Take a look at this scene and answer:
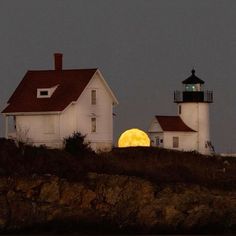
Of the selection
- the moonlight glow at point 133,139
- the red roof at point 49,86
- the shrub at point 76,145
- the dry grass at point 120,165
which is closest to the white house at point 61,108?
the red roof at point 49,86

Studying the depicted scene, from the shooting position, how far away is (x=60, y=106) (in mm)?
82312

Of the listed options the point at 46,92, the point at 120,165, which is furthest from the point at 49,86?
the point at 120,165

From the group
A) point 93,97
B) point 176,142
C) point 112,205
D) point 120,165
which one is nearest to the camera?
point 112,205

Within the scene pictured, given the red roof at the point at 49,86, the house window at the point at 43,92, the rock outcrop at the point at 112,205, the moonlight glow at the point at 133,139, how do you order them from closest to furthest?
the rock outcrop at the point at 112,205, the red roof at the point at 49,86, the house window at the point at 43,92, the moonlight glow at the point at 133,139

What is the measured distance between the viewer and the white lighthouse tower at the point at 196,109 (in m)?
92.6

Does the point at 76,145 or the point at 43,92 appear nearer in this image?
the point at 76,145

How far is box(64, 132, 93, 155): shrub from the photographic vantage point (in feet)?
250

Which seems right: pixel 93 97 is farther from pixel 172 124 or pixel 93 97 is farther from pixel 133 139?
pixel 172 124

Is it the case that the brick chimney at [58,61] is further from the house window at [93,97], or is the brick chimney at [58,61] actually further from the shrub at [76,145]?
the shrub at [76,145]

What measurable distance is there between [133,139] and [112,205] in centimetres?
2017

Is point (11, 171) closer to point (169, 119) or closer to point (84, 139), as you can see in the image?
point (84, 139)

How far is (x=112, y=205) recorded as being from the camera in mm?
68750

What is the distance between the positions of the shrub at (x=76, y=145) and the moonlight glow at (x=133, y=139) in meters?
9.22

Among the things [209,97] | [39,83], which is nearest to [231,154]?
[209,97]
